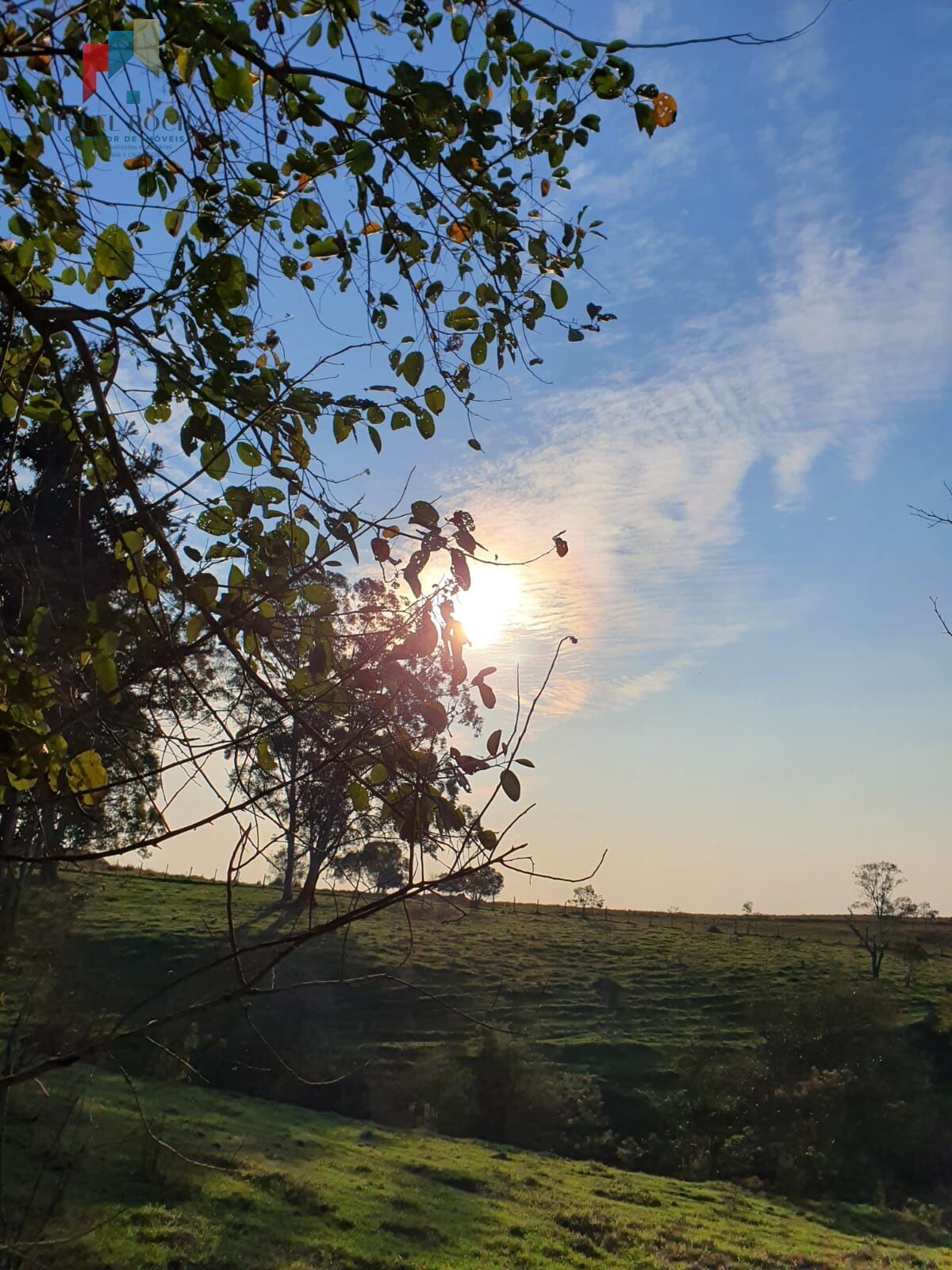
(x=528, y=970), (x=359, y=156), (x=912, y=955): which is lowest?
(x=528, y=970)

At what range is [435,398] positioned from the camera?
2797 mm

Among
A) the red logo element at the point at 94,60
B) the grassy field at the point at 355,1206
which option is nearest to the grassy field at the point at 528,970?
the grassy field at the point at 355,1206

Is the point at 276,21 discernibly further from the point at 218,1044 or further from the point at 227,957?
the point at 218,1044

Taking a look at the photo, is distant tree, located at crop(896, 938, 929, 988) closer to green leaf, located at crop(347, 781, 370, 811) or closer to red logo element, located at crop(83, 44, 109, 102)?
A: green leaf, located at crop(347, 781, 370, 811)

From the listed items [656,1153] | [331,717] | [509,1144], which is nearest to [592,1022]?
[656,1153]

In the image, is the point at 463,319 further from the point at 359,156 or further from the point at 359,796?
the point at 359,796

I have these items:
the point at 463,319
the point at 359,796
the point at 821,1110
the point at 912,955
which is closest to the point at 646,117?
the point at 463,319

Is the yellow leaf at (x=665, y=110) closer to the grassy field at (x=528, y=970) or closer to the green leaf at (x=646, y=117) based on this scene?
the green leaf at (x=646, y=117)

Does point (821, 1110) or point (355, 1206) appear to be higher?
point (821, 1110)

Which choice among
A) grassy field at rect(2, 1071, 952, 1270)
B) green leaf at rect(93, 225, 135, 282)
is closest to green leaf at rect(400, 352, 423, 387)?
green leaf at rect(93, 225, 135, 282)

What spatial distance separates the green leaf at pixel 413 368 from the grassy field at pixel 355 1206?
37.0 ft

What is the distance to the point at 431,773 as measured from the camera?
7.35ft

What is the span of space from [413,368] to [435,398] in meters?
0.24
